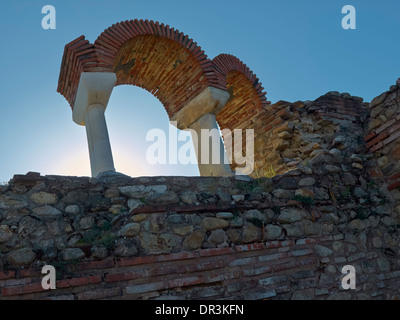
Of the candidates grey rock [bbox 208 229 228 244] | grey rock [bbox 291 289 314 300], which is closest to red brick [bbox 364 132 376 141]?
grey rock [bbox 291 289 314 300]

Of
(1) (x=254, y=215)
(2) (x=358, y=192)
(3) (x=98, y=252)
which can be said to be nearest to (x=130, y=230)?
(3) (x=98, y=252)

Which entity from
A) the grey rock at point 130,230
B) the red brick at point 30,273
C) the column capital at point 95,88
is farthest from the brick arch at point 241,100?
the red brick at point 30,273

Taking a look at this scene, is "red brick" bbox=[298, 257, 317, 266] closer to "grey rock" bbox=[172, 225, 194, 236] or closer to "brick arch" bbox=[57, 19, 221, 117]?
"grey rock" bbox=[172, 225, 194, 236]

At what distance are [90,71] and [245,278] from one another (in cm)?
305

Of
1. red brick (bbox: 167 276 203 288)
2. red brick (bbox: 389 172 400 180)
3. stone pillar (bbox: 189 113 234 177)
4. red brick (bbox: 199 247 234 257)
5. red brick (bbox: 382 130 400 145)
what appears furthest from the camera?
stone pillar (bbox: 189 113 234 177)

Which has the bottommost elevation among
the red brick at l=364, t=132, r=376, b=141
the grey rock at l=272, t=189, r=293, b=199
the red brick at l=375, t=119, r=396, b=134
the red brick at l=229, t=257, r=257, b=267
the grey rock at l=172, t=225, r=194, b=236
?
the red brick at l=229, t=257, r=257, b=267

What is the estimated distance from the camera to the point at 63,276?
9.29 ft

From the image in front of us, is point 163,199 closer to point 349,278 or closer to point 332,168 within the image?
point 349,278

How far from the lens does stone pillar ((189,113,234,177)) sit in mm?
5418

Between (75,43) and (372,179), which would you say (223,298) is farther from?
(75,43)

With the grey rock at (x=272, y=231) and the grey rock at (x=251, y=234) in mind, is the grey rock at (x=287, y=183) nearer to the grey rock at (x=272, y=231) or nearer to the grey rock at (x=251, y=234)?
the grey rock at (x=272, y=231)

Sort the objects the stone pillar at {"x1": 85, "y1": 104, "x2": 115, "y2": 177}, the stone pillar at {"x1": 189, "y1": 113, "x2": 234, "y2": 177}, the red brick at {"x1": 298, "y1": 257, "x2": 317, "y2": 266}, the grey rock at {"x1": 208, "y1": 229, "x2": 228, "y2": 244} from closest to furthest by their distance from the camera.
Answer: the grey rock at {"x1": 208, "y1": 229, "x2": 228, "y2": 244}, the red brick at {"x1": 298, "y1": 257, "x2": 317, "y2": 266}, the stone pillar at {"x1": 85, "y1": 104, "x2": 115, "y2": 177}, the stone pillar at {"x1": 189, "y1": 113, "x2": 234, "y2": 177}

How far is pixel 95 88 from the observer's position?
4.76 metres

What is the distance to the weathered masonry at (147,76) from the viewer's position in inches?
189
